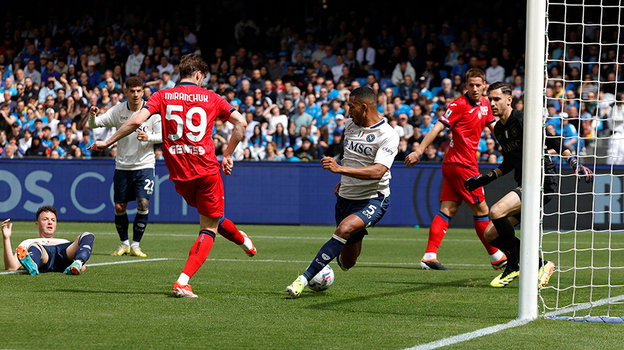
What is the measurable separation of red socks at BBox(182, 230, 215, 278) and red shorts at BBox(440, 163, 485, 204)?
405 centimetres

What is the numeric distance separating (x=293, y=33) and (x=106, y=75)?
5.87 meters

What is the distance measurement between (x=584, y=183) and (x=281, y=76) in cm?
980

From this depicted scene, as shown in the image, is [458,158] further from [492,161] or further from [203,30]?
[203,30]

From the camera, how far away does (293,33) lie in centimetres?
2691

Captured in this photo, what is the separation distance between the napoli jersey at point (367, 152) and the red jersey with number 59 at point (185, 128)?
1.31 metres

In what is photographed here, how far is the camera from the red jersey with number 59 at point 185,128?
8078mm

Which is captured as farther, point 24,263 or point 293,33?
point 293,33

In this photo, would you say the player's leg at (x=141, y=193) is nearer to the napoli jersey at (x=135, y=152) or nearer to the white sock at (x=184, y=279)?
the napoli jersey at (x=135, y=152)

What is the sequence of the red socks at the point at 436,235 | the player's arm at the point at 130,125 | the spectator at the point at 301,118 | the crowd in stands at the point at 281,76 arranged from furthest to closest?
the spectator at the point at 301,118 → the crowd in stands at the point at 281,76 → the red socks at the point at 436,235 → the player's arm at the point at 130,125

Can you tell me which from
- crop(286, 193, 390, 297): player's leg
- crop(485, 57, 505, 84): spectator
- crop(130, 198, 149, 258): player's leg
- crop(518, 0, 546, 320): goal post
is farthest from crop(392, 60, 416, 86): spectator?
crop(518, 0, 546, 320): goal post

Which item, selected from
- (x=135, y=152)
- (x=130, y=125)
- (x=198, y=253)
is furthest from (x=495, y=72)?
(x=130, y=125)

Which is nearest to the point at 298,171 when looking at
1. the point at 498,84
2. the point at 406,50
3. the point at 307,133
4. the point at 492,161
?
the point at 307,133

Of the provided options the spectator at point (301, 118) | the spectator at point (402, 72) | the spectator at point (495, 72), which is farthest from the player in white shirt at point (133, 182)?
the spectator at point (495, 72)

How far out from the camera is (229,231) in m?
9.14
